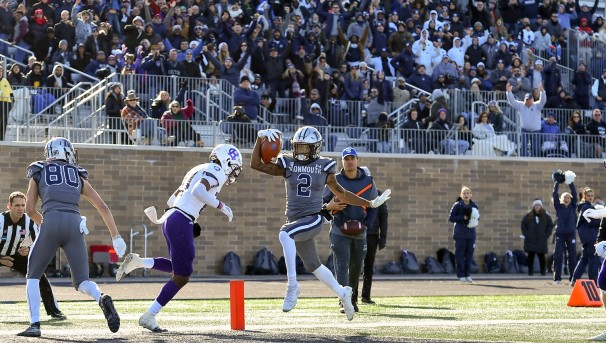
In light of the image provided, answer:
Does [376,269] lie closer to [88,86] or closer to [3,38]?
[88,86]

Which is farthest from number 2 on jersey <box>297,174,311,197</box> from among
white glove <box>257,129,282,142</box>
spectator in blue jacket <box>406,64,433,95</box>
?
spectator in blue jacket <box>406,64,433,95</box>

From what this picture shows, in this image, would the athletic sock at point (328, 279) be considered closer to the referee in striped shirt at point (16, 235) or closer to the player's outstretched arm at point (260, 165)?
the player's outstretched arm at point (260, 165)

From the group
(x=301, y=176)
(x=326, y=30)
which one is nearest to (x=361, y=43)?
(x=326, y=30)

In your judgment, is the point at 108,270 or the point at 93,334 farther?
the point at 108,270

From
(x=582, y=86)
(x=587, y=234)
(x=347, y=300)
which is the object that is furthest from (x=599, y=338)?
(x=582, y=86)

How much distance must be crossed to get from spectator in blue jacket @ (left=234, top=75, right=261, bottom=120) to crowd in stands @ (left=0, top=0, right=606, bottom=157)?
25 mm

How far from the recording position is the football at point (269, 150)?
1312 cm

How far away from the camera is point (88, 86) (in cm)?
2556

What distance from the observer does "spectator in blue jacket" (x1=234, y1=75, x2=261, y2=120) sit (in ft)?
86.2

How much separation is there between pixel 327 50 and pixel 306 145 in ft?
54.3

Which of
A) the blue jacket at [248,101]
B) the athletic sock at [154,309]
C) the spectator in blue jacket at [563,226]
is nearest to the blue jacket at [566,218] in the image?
the spectator in blue jacket at [563,226]

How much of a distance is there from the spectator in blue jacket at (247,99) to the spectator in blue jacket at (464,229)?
4.98 m

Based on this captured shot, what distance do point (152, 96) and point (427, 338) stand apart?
600 inches

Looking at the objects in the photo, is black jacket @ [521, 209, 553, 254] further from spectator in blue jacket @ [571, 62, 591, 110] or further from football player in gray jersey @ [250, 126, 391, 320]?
football player in gray jersey @ [250, 126, 391, 320]
